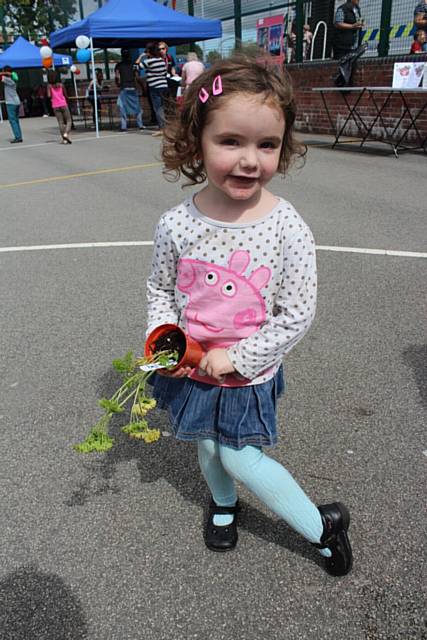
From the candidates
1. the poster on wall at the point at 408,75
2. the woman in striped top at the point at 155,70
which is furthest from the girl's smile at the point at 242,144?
the woman in striped top at the point at 155,70

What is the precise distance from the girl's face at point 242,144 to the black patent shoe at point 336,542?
1.04 m

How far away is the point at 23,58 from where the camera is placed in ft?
82.3

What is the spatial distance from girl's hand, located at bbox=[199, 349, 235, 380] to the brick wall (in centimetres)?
935

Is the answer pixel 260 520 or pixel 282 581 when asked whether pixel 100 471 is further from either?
pixel 282 581

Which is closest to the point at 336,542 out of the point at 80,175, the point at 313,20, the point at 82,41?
the point at 80,175

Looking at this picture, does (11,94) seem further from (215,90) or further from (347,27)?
(215,90)

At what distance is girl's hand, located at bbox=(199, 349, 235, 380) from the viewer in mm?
1681

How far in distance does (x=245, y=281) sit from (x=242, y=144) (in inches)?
14.8

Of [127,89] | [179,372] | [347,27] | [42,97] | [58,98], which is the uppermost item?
[347,27]

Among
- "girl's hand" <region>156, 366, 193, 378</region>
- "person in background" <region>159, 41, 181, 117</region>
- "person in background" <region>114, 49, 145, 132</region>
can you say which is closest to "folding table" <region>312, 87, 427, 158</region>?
"person in background" <region>159, 41, 181, 117</region>

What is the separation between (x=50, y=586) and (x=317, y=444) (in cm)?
123

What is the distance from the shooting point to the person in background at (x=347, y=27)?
11.4m

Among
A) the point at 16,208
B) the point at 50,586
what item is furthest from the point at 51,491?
the point at 16,208

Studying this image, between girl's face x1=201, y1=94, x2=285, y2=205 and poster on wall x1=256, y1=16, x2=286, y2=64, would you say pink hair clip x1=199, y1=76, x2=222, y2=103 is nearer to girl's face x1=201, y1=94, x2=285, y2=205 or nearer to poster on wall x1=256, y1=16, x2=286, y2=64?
girl's face x1=201, y1=94, x2=285, y2=205
